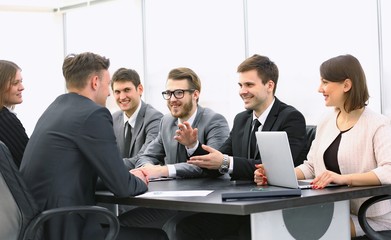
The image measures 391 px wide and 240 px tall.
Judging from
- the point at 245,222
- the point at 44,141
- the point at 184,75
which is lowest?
the point at 245,222

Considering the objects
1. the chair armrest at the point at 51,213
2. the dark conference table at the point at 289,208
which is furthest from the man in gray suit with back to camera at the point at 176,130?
the chair armrest at the point at 51,213

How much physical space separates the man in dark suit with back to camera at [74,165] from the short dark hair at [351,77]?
1.21m

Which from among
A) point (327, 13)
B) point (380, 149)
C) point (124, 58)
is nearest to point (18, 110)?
point (124, 58)

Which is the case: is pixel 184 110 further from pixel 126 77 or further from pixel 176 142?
pixel 126 77

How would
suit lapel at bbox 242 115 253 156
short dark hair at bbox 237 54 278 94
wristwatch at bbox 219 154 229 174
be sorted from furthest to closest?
short dark hair at bbox 237 54 278 94 < suit lapel at bbox 242 115 253 156 < wristwatch at bbox 219 154 229 174

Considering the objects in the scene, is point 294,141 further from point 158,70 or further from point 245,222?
point 158,70

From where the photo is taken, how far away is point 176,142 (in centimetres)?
499

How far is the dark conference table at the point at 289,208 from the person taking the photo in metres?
2.89

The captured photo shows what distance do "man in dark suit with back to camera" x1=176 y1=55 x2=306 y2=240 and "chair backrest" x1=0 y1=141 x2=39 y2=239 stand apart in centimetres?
109

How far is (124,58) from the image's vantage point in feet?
29.2

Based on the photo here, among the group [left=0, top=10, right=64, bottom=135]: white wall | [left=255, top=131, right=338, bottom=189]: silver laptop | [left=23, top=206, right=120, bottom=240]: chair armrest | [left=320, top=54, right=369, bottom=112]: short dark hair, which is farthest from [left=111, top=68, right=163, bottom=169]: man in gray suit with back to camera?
[left=0, top=10, right=64, bottom=135]: white wall

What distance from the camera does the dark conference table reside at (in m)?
2.89

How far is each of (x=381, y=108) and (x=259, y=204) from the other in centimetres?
320

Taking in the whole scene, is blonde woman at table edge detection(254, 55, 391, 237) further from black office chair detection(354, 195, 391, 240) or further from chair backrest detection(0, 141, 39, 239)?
chair backrest detection(0, 141, 39, 239)
